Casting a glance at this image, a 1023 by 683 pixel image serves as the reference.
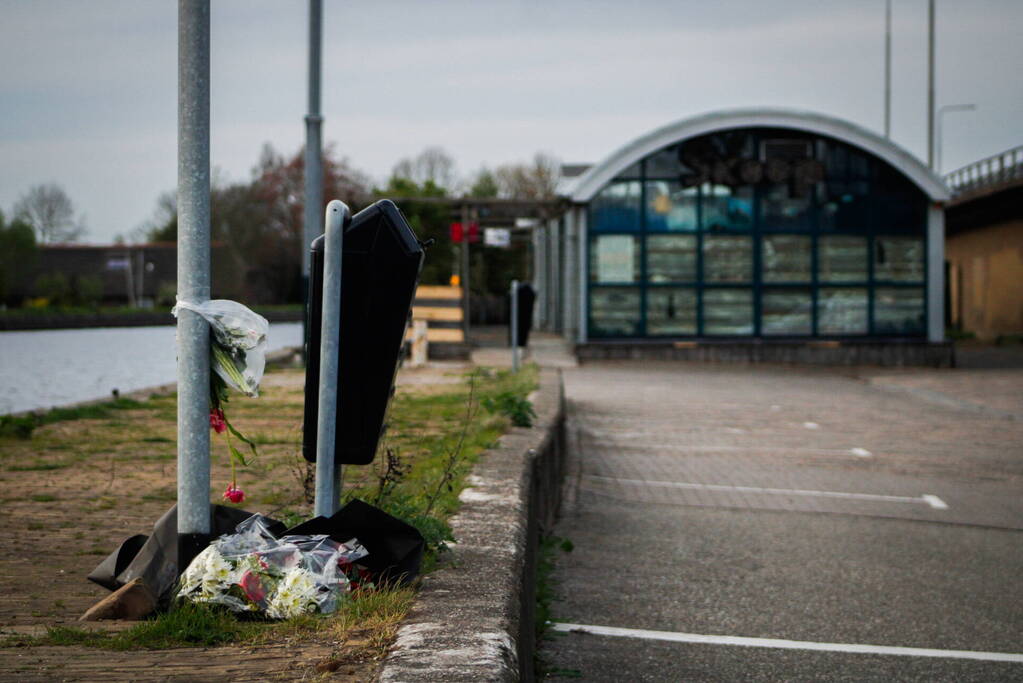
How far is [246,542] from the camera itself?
12.1ft

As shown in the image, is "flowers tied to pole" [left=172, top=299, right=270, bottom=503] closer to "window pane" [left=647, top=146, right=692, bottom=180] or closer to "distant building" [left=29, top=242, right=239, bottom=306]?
"window pane" [left=647, top=146, right=692, bottom=180]

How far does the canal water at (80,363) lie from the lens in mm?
13995

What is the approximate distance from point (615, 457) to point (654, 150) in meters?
15.6

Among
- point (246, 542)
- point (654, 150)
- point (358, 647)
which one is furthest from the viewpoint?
point (654, 150)

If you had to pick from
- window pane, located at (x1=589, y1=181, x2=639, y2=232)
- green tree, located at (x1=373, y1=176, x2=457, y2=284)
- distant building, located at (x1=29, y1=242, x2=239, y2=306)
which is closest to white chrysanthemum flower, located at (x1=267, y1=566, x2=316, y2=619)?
window pane, located at (x1=589, y1=181, x2=639, y2=232)

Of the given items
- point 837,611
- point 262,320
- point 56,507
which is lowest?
point 837,611

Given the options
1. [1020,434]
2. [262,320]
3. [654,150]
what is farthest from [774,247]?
[262,320]

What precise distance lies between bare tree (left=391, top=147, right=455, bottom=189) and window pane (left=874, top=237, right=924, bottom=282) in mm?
33627

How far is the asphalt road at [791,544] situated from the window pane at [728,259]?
10750 mm

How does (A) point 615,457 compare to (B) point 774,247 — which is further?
(B) point 774,247

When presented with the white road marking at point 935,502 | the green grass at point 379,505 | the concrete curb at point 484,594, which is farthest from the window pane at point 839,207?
the concrete curb at point 484,594

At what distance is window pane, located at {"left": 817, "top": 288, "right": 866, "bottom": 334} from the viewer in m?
26.5

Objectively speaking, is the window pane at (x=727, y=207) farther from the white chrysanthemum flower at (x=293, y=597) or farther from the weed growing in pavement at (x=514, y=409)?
the white chrysanthemum flower at (x=293, y=597)

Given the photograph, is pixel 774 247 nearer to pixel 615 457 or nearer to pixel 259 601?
pixel 615 457
